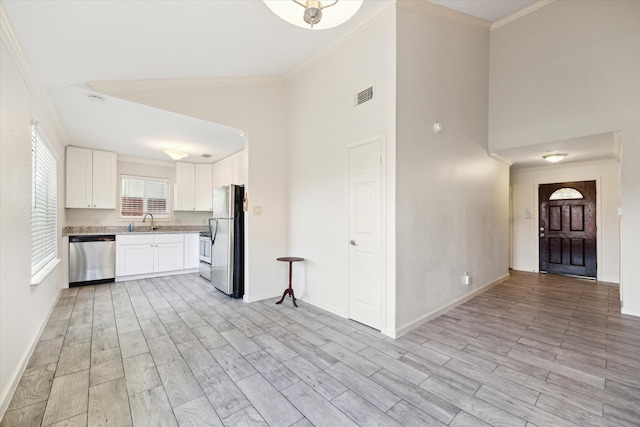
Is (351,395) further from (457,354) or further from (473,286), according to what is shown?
(473,286)

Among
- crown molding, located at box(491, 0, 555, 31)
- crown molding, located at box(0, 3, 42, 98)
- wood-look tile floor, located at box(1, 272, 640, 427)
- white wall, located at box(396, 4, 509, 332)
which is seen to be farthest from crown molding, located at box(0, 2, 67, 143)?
crown molding, located at box(491, 0, 555, 31)

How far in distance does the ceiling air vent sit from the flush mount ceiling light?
1.26 meters

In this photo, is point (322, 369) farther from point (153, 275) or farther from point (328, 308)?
point (153, 275)

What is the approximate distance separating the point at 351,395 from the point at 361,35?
139 inches

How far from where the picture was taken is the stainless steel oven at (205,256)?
4922 millimetres

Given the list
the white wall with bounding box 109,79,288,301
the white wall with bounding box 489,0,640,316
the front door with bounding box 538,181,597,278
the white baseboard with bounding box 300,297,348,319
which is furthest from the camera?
the front door with bounding box 538,181,597,278

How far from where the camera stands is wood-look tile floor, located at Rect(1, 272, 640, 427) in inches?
65.9

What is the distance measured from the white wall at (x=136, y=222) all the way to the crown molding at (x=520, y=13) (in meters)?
6.92

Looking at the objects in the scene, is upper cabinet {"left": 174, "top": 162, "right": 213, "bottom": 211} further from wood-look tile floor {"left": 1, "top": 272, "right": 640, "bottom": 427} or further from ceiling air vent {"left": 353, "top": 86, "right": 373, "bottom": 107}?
ceiling air vent {"left": 353, "top": 86, "right": 373, "bottom": 107}

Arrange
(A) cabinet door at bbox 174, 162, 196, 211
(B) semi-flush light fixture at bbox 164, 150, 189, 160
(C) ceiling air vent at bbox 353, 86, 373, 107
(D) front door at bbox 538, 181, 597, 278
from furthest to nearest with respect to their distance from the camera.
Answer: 1. (A) cabinet door at bbox 174, 162, 196, 211
2. (D) front door at bbox 538, 181, 597, 278
3. (B) semi-flush light fixture at bbox 164, 150, 189, 160
4. (C) ceiling air vent at bbox 353, 86, 373, 107

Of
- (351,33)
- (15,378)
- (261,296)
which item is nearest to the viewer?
(15,378)

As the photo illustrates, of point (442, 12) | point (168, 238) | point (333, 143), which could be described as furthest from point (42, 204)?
point (442, 12)

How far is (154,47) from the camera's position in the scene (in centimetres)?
255

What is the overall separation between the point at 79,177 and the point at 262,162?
3.78 m
